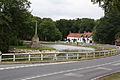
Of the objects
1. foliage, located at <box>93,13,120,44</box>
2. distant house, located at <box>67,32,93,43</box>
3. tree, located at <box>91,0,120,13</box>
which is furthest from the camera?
distant house, located at <box>67,32,93,43</box>

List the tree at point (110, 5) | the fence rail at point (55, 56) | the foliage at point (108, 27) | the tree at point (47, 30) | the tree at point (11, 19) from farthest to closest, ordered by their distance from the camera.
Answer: the tree at point (47, 30) < the foliage at point (108, 27) < the tree at point (11, 19) < the fence rail at point (55, 56) < the tree at point (110, 5)

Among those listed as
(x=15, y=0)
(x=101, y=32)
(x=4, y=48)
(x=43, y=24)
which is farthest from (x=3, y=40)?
(x=43, y=24)

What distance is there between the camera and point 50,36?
131375 millimetres

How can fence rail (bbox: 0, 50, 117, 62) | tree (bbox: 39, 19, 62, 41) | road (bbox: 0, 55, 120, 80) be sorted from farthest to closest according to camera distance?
1. tree (bbox: 39, 19, 62, 41)
2. fence rail (bbox: 0, 50, 117, 62)
3. road (bbox: 0, 55, 120, 80)

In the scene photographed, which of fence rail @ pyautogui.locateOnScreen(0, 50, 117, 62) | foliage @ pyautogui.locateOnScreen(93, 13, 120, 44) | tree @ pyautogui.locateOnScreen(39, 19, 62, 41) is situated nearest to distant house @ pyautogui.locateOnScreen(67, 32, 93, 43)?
tree @ pyautogui.locateOnScreen(39, 19, 62, 41)

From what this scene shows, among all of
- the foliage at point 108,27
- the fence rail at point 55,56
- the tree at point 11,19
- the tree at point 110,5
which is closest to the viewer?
the tree at point 110,5

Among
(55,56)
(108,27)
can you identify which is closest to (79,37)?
(108,27)

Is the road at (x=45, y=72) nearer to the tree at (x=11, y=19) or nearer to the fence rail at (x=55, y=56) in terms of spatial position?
the fence rail at (x=55, y=56)

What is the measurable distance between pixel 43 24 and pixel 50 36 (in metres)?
7.90

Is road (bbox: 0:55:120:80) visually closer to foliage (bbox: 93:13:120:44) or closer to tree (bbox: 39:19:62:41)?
foliage (bbox: 93:13:120:44)

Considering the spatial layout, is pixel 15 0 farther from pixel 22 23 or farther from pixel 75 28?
pixel 75 28

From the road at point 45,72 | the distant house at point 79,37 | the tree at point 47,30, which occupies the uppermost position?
the tree at point 47,30

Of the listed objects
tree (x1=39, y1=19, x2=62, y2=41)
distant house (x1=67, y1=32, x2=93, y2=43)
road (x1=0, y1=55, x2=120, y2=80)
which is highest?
tree (x1=39, y1=19, x2=62, y2=41)

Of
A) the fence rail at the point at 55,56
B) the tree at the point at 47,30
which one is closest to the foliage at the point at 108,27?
the tree at the point at 47,30
